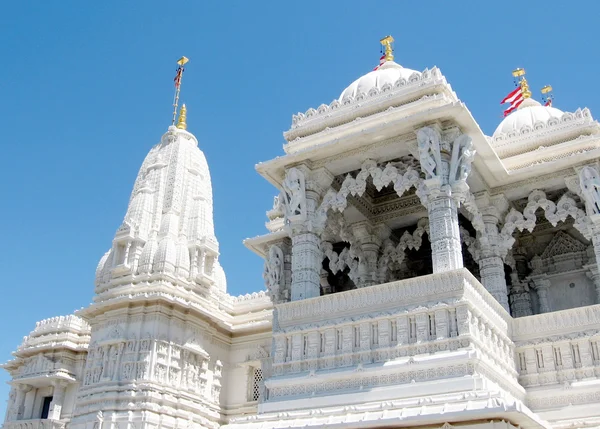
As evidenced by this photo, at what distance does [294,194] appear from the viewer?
56.8 ft

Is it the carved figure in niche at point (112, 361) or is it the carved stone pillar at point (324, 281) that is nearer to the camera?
the carved stone pillar at point (324, 281)

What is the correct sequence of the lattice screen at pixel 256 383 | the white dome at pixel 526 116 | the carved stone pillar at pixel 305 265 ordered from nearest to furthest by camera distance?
the carved stone pillar at pixel 305 265
the white dome at pixel 526 116
the lattice screen at pixel 256 383

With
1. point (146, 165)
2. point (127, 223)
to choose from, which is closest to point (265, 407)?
point (127, 223)

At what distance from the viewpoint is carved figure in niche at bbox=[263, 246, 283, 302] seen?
62.3ft

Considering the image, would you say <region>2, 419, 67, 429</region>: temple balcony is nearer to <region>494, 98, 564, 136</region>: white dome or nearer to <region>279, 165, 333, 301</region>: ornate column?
<region>279, 165, 333, 301</region>: ornate column

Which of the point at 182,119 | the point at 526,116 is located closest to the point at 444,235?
the point at 526,116

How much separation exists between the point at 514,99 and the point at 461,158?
848cm

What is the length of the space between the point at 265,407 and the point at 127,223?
1235cm

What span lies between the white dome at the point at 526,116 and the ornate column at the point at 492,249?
12.4ft

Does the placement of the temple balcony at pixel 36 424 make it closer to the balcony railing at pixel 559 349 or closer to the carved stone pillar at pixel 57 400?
the carved stone pillar at pixel 57 400

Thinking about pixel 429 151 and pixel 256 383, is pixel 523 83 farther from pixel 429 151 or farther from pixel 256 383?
pixel 256 383

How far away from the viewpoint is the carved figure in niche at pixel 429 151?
51.2 feet

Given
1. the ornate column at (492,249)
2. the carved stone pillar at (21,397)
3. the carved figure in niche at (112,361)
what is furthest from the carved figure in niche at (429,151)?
the carved stone pillar at (21,397)

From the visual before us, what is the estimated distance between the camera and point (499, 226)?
18.3 meters
